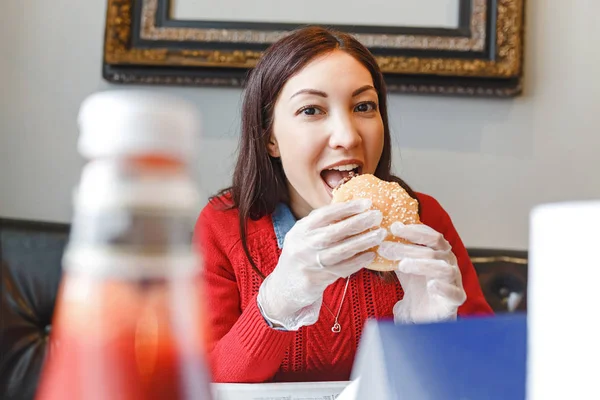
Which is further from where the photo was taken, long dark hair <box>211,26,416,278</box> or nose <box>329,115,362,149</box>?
long dark hair <box>211,26,416,278</box>

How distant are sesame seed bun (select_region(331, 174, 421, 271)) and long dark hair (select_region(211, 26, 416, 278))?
336mm

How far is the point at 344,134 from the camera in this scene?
1.24 meters

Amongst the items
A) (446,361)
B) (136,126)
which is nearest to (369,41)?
(446,361)

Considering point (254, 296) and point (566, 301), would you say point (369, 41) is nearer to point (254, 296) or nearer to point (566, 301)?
point (254, 296)

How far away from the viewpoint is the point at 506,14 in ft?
6.13

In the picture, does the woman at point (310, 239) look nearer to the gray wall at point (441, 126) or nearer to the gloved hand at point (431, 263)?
the gloved hand at point (431, 263)

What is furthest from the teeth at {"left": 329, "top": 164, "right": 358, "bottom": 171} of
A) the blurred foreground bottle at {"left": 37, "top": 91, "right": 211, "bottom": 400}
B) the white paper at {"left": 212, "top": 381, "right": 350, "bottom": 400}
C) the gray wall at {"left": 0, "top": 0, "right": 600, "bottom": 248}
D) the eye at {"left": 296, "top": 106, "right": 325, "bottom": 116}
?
the blurred foreground bottle at {"left": 37, "top": 91, "right": 211, "bottom": 400}

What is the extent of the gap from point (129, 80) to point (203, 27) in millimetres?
256

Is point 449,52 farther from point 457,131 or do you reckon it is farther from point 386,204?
point 386,204

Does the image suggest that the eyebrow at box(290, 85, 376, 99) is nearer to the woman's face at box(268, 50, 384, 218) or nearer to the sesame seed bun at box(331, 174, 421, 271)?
the woman's face at box(268, 50, 384, 218)

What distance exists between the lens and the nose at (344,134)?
124 cm

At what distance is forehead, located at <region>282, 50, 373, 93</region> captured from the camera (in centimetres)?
128

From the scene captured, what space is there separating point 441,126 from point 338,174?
700 mm

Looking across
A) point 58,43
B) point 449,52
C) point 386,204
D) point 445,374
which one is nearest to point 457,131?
point 449,52
